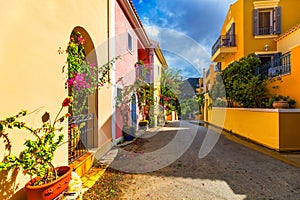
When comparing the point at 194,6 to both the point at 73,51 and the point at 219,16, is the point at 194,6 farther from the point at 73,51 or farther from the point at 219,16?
the point at 73,51

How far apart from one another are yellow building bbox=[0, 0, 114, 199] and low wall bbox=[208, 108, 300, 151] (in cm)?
741

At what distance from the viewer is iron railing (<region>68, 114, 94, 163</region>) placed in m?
4.89

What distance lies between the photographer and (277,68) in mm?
9828

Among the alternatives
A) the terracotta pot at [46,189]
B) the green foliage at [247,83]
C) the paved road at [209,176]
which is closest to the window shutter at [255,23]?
the green foliage at [247,83]

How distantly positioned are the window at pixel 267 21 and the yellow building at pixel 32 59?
12.1 meters

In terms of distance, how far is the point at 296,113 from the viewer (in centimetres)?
745

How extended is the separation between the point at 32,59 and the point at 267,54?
13.4 metres

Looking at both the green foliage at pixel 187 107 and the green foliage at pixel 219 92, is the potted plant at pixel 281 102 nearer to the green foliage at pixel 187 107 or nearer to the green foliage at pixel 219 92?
the green foliage at pixel 219 92

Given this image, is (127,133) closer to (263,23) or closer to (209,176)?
(209,176)

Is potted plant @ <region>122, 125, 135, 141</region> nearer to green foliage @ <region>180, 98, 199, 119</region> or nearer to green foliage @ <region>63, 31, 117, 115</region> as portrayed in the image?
green foliage @ <region>63, 31, 117, 115</region>

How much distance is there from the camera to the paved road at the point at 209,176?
3.98 meters

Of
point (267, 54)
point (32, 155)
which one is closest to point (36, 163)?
point (32, 155)

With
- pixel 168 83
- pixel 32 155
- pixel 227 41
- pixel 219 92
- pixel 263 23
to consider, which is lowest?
pixel 32 155

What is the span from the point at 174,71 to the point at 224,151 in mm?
15376
